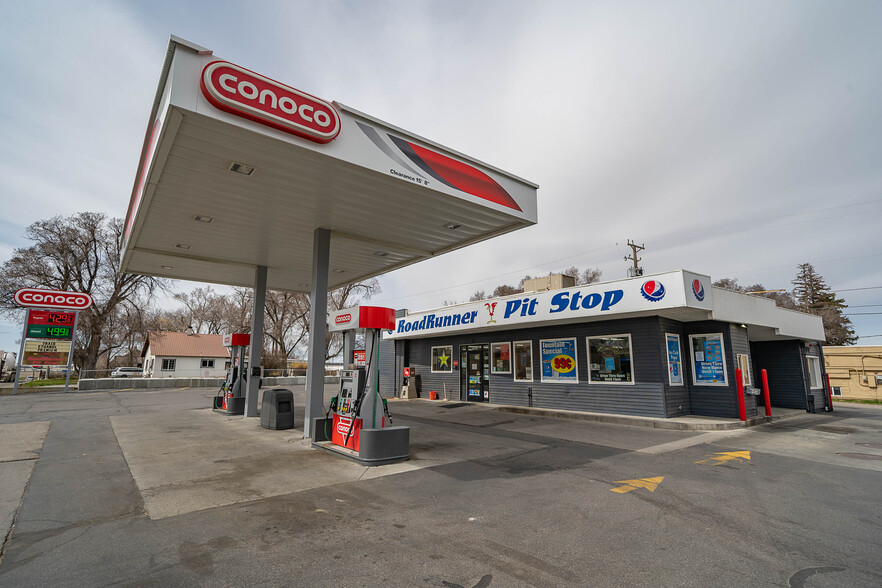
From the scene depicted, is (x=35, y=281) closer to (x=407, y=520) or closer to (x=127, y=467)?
(x=127, y=467)

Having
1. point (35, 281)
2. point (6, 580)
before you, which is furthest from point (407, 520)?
point (35, 281)

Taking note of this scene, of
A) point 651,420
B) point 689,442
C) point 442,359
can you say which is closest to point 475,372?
point 442,359

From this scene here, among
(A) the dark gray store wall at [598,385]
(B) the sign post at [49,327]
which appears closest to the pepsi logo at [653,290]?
(A) the dark gray store wall at [598,385]

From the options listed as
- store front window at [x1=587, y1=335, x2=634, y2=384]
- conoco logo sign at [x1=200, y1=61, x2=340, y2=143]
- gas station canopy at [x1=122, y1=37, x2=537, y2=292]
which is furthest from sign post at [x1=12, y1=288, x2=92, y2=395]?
store front window at [x1=587, y1=335, x2=634, y2=384]

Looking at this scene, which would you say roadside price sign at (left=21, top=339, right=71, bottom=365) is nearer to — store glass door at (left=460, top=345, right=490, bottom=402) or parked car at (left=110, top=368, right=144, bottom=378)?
store glass door at (left=460, top=345, right=490, bottom=402)

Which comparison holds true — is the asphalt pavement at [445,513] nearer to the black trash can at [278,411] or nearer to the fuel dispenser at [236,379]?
the black trash can at [278,411]

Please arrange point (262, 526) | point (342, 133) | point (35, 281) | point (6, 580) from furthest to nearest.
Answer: point (35, 281)
point (342, 133)
point (262, 526)
point (6, 580)

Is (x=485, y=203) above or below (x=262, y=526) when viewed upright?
above

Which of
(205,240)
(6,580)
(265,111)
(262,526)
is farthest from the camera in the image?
(205,240)

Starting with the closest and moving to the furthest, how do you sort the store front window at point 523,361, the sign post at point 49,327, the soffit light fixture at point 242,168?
the soffit light fixture at point 242,168 → the store front window at point 523,361 → the sign post at point 49,327

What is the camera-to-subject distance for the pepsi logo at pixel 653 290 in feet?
37.1

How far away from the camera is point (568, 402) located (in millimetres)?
14273

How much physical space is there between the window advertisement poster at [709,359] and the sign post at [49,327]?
28.7m

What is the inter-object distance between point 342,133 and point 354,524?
5.43 metres
